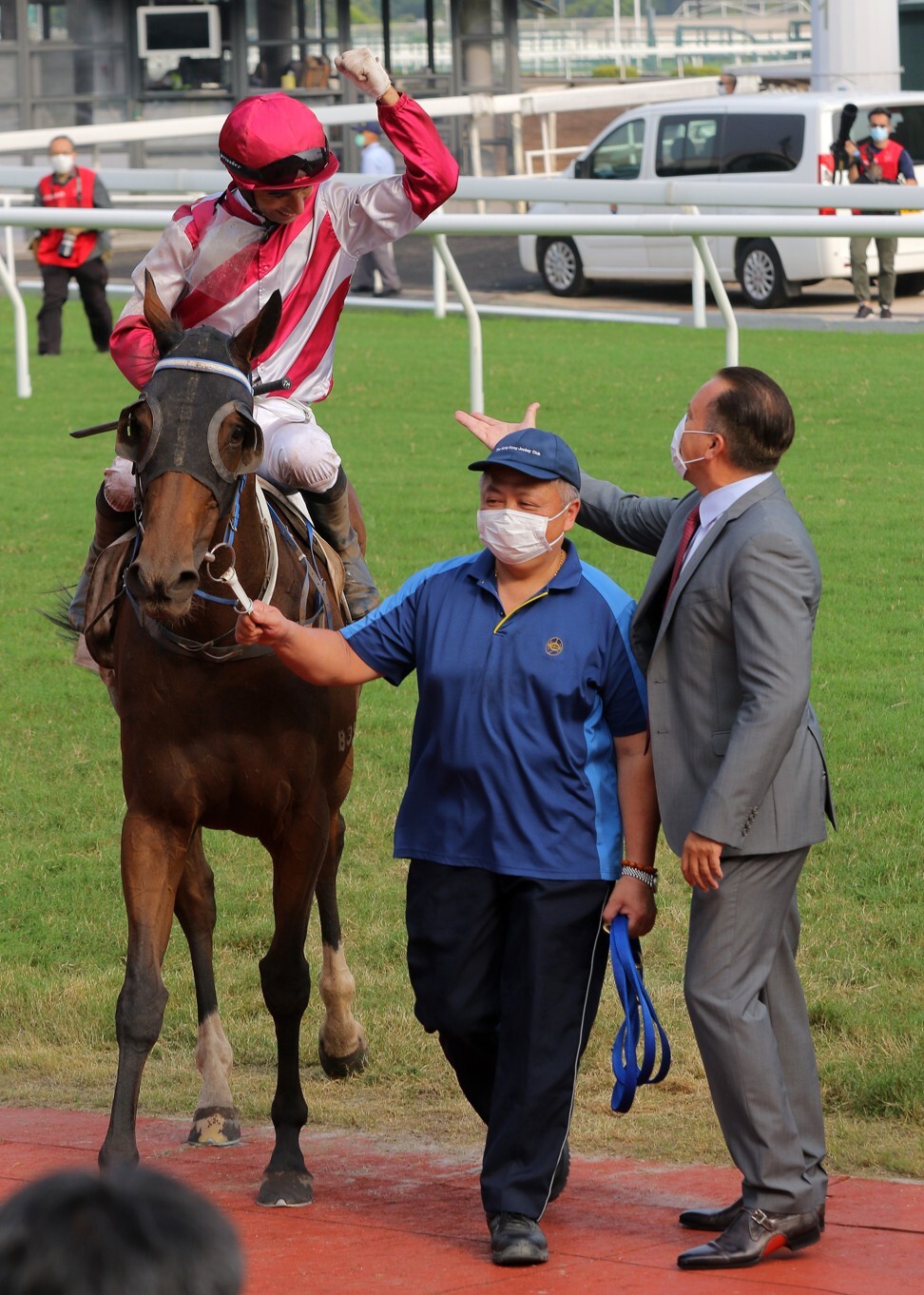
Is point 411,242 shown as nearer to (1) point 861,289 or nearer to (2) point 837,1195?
(1) point 861,289

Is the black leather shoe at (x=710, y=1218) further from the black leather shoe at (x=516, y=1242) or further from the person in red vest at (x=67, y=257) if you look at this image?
the person in red vest at (x=67, y=257)

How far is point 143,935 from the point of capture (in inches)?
188

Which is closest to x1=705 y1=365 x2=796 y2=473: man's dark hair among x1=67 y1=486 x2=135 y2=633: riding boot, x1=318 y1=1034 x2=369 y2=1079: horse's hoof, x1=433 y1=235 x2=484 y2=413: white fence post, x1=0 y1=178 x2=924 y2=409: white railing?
x1=67 y1=486 x2=135 y2=633: riding boot

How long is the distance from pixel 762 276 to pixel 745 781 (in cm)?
1632

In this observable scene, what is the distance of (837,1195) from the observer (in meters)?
4.52

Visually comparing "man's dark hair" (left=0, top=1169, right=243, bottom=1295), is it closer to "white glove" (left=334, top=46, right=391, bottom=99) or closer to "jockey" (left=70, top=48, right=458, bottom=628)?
"jockey" (left=70, top=48, right=458, bottom=628)

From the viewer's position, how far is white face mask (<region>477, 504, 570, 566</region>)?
4344 millimetres

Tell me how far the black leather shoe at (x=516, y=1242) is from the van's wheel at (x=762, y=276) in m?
16.2

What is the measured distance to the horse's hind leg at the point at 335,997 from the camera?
586 centimetres

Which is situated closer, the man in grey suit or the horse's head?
the man in grey suit

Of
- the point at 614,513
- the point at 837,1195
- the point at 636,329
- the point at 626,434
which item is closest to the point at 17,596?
the point at 626,434

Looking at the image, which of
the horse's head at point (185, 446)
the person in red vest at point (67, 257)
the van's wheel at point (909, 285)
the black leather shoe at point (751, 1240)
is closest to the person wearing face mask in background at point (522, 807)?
the horse's head at point (185, 446)

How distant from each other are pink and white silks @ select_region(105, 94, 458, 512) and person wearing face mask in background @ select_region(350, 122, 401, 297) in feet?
50.8

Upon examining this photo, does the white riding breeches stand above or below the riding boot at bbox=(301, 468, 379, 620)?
above
